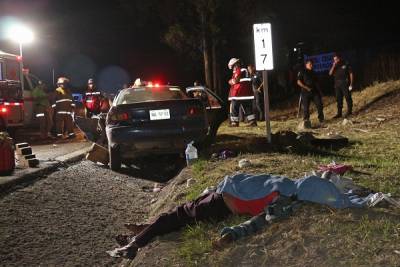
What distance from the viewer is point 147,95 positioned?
993 centimetres

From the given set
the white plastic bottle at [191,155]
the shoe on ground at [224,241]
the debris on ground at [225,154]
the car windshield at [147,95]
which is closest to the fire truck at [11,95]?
the car windshield at [147,95]

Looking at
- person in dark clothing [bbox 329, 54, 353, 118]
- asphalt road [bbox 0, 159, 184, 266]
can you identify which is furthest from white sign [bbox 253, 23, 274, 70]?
person in dark clothing [bbox 329, 54, 353, 118]

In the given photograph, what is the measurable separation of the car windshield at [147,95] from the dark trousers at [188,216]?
494 centimetres

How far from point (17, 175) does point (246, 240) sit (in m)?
5.36

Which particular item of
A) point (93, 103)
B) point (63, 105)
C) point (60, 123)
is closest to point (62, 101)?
point (63, 105)

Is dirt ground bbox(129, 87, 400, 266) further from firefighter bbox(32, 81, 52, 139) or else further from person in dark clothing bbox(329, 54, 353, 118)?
firefighter bbox(32, 81, 52, 139)

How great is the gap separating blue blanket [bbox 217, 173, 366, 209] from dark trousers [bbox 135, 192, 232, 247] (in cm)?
15

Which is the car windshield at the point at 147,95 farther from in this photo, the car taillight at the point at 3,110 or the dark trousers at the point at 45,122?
the dark trousers at the point at 45,122

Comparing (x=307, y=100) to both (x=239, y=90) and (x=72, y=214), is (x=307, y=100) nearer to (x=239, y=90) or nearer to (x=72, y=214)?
(x=239, y=90)

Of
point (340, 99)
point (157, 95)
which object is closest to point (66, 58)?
point (340, 99)

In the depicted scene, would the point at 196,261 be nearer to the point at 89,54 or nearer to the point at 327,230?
the point at 327,230

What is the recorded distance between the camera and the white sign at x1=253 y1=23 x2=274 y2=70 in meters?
8.78

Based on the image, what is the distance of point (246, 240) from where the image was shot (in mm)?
4094

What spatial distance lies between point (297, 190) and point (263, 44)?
477 cm
